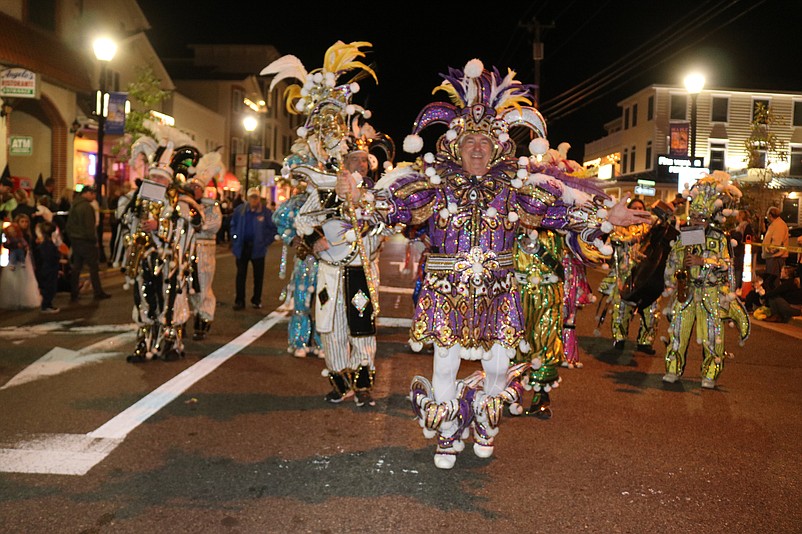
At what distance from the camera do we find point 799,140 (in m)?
47.1

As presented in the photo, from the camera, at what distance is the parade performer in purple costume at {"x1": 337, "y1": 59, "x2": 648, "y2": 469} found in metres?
5.02

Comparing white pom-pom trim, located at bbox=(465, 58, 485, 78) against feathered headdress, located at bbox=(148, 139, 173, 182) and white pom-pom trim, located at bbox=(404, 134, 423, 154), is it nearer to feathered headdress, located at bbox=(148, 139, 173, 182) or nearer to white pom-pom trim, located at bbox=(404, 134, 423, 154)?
white pom-pom trim, located at bbox=(404, 134, 423, 154)

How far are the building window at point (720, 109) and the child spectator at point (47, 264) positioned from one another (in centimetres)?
4404

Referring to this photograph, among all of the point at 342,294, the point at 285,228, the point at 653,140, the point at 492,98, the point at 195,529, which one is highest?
the point at 653,140

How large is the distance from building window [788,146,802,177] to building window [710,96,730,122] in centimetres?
430

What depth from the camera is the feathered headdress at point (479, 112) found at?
5109mm

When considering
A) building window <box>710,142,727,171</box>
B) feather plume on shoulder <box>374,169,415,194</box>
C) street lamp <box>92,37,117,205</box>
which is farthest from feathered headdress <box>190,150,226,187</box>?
building window <box>710,142,727,171</box>

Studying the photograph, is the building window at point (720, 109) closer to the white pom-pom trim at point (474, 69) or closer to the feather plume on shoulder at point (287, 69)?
the feather plume on shoulder at point (287, 69)

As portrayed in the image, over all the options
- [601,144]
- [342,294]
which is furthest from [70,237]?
[601,144]

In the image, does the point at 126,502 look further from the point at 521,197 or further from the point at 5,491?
the point at 521,197

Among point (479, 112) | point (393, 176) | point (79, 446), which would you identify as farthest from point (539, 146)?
point (79, 446)

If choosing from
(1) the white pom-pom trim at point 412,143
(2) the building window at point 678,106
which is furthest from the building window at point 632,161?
(1) the white pom-pom trim at point 412,143

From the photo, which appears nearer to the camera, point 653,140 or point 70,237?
point 70,237

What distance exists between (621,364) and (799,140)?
146 feet
